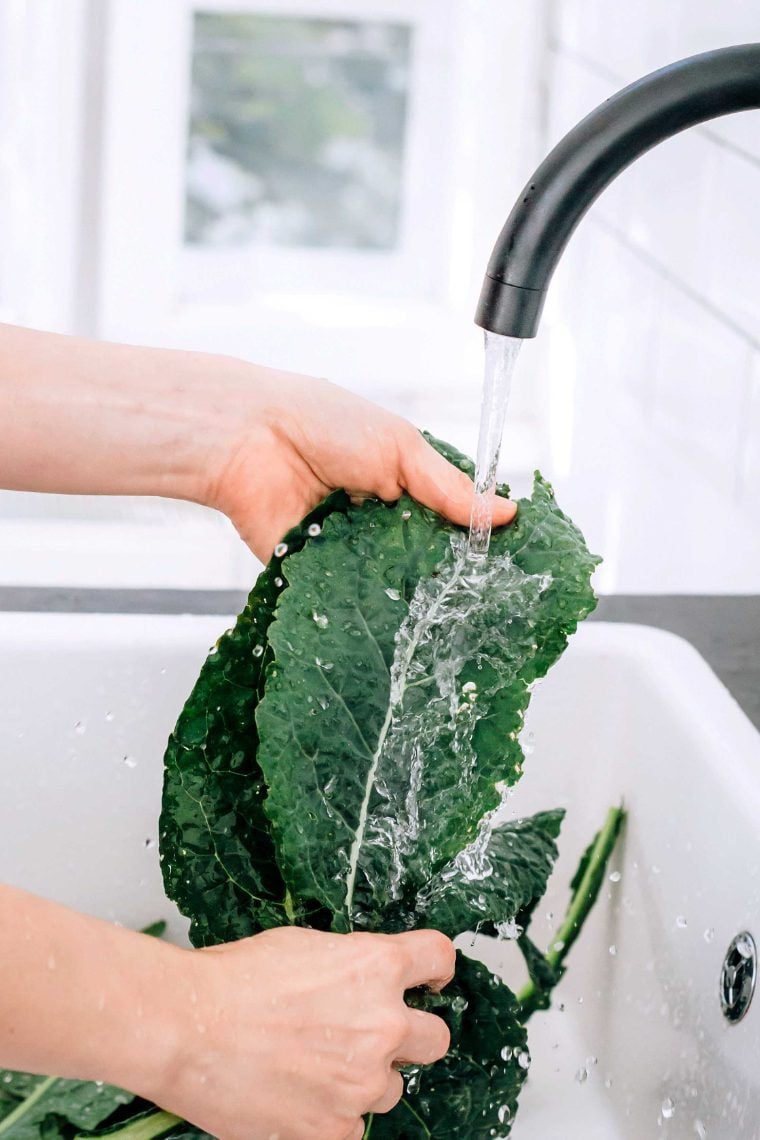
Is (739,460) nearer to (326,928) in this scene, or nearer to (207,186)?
(326,928)

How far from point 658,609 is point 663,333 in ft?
1.30

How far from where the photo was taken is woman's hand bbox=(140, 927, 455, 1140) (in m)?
0.52

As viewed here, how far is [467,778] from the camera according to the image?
2.03 ft

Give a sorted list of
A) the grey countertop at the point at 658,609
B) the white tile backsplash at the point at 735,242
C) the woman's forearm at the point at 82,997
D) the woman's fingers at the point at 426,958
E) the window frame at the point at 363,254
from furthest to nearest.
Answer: the window frame at the point at 363,254 → the white tile backsplash at the point at 735,242 → the grey countertop at the point at 658,609 → the woman's fingers at the point at 426,958 → the woman's forearm at the point at 82,997

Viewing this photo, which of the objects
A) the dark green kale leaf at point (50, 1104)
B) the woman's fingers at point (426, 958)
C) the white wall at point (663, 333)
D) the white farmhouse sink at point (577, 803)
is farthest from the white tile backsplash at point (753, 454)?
the dark green kale leaf at point (50, 1104)

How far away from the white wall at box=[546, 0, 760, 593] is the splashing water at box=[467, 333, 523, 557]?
1.38 feet

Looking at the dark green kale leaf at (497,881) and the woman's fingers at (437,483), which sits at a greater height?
the woman's fingers at (437,483)

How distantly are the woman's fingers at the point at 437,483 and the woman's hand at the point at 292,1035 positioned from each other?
0.19m

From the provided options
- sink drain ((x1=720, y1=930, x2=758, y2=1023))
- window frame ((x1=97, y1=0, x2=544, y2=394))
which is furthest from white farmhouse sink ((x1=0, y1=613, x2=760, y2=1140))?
window frame ((x1=97, y1=0, x2=544, y2=394))

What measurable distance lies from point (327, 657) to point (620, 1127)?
31 cm

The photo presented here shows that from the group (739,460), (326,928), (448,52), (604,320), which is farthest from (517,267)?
(448,52)

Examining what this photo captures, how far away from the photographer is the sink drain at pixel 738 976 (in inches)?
24.0

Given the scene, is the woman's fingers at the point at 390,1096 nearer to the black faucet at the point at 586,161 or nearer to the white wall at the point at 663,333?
the black faucet at the point at 586,161

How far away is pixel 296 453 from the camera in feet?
2.34
